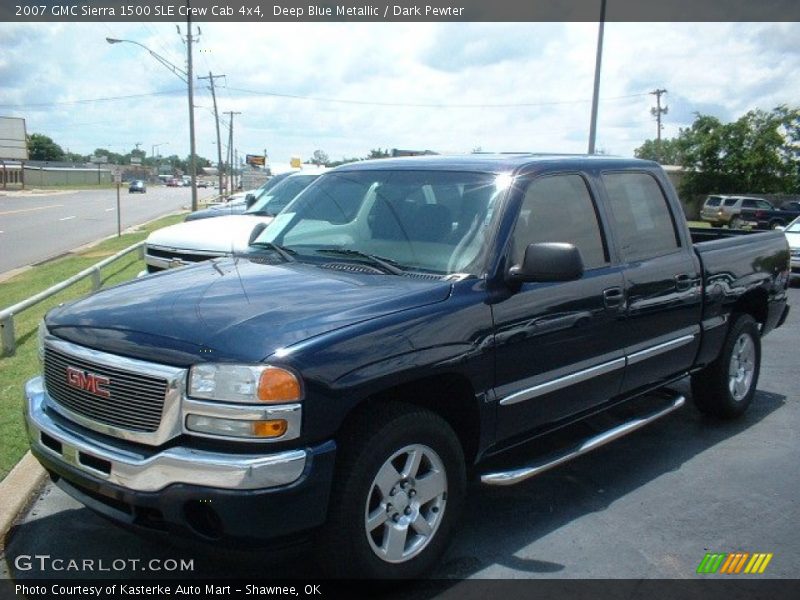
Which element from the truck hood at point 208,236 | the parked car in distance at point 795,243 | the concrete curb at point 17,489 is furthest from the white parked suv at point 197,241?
the parked car in distance at point 795,243

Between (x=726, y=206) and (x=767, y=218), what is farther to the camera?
(x=726, y=206)

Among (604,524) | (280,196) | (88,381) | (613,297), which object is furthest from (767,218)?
(88,381)

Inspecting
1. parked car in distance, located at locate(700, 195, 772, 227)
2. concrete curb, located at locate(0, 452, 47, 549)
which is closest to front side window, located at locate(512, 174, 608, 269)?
concrete curb, located at locate(0, 452, 47, 549)

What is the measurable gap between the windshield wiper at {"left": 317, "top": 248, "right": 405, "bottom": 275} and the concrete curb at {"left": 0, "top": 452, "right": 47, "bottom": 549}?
6.95ft

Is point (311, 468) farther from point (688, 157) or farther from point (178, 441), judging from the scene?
point (688, 157)

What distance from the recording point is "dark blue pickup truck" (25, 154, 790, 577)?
9.65 ft

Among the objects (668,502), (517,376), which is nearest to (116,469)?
(517,376)

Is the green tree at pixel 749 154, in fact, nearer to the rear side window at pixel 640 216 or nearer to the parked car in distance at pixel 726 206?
the parked car in distance at pixel 726 206

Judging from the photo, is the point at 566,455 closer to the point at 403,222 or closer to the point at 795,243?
the point at 403,222

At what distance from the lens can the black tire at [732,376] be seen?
5789 mm

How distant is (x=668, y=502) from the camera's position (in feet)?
14.7

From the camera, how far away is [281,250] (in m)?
4.51

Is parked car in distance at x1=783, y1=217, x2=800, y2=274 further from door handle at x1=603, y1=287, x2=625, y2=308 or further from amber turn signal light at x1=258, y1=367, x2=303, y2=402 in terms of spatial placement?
amber turn signal light at x1=258, y1=367, x2=303, y2=402

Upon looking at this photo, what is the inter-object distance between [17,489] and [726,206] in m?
34.8
